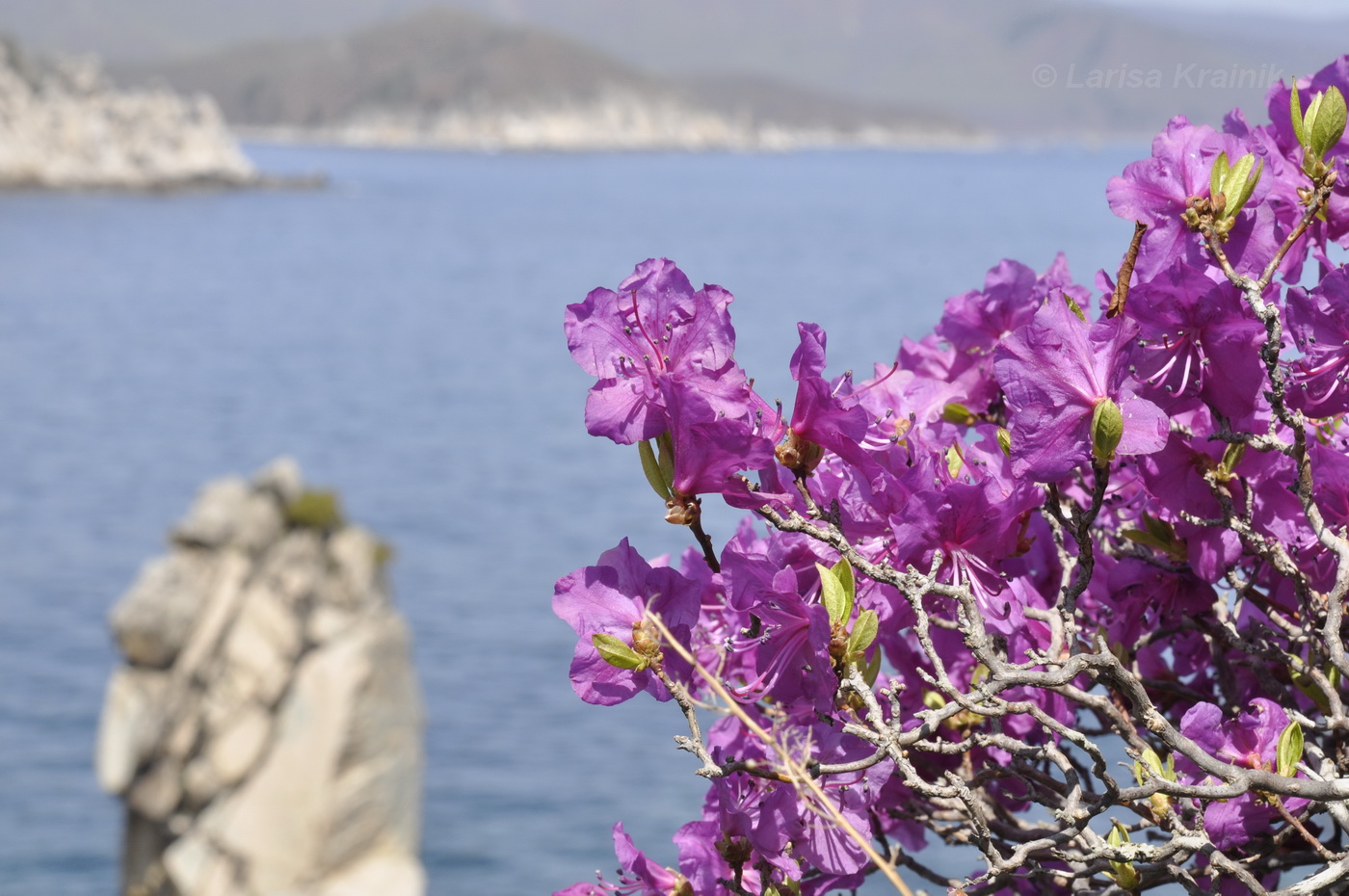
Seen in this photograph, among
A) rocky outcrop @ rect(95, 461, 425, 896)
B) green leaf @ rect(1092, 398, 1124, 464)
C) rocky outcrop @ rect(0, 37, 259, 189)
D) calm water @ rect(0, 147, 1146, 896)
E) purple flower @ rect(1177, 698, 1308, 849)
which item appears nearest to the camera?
green leaf @ rect(1092, 398, 1124, 464)

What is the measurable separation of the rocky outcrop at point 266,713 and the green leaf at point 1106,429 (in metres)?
12.5

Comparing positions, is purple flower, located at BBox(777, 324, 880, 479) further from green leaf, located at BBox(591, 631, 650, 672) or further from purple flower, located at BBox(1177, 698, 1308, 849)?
purple flower, located at BBox(1177, 698, 1308, 849)

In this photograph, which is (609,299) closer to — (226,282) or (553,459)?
(553,459)

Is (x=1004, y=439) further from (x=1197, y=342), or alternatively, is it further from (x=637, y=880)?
(x=637, y=880)

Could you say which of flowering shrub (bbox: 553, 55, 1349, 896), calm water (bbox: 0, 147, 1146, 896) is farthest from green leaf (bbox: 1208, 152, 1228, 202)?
calm water (bbox: 0, 147, 1146, 896)

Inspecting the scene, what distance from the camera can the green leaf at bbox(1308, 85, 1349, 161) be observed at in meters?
1.54

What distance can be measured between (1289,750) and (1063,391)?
1.46 feet

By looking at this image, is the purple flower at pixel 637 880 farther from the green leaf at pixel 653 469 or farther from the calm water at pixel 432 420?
the calm water at pixel 432 420

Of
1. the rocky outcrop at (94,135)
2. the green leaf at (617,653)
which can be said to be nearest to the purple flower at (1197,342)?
the green leaf at (617,653)

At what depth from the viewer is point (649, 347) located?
1.46 meters

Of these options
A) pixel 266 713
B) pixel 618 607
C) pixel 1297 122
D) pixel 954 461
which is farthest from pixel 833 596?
pixel 266 713

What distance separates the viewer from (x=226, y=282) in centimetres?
7688

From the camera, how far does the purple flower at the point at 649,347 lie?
56.2 inches

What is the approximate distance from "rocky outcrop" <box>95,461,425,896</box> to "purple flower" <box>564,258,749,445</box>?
40.5 ft
